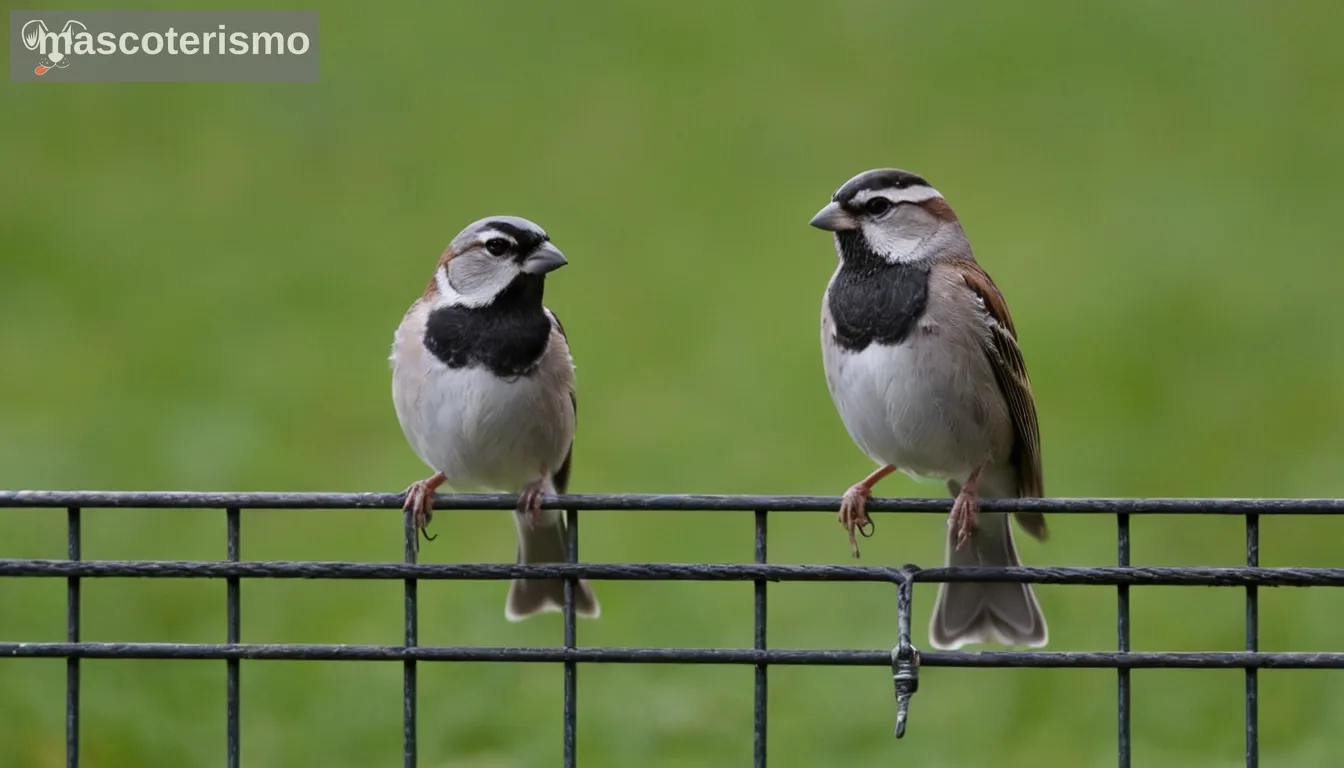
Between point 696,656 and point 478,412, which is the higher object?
point 478,412

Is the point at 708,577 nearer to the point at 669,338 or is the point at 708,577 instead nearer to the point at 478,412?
the point at 478,412

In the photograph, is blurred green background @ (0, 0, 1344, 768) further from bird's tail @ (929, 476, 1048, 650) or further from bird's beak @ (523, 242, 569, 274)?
bird's beak @ (523, 242, 569, 274)

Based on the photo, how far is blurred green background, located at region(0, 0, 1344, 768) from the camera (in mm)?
3086

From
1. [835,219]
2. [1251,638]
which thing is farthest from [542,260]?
[1251,638]

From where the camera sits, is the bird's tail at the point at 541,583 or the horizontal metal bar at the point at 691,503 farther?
the bird's tail at the point at 541,583

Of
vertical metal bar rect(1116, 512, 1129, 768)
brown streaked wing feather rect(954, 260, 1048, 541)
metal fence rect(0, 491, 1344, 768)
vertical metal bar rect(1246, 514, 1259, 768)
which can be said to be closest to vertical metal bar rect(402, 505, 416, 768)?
metal fence rect(0, 491, 1344, 768)

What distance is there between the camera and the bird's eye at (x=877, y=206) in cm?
257

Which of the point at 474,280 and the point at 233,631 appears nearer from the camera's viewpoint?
the point at 233,631

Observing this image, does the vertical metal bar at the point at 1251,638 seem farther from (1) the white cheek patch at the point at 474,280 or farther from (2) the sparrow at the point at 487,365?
(1) the white cheek patch at the point at 474,280

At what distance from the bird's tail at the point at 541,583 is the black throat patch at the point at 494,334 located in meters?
0.26

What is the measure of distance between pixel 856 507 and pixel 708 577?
0.39 metres

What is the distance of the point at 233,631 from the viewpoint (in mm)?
1801

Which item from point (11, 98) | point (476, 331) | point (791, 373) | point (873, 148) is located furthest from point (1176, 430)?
point (11, 98)

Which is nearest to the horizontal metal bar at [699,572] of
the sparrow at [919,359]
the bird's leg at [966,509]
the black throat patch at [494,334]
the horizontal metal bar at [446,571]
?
the horizontal metal bar at [446,571]
